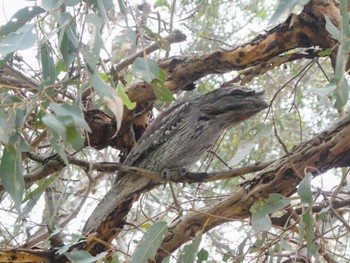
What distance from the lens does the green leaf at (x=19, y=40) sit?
1.07 m

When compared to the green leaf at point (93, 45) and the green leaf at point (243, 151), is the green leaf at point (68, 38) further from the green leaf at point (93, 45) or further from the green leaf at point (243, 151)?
the green leaf at point (243, 151)

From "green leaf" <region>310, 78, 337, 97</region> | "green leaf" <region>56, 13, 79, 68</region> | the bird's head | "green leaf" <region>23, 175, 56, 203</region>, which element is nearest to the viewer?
"green leaf" <region>310, 78, 337, 97</region>

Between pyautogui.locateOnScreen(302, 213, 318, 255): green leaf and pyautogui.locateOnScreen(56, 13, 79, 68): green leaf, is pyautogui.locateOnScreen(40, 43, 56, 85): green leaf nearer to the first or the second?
pyautogui.locateOnScreen(56, 13, 79, 68): green leaf

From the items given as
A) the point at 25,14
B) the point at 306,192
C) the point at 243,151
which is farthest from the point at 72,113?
the point at 243,151

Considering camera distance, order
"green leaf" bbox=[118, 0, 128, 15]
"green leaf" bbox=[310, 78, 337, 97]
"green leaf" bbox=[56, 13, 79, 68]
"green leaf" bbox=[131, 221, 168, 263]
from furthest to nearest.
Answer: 1. "green leaf" bbox=[131, 221, 168, 263]
2. "green leaf" bbox=[118, 0, 128, 15]
3. "green leaf" bbox=[56, 13, 79, 68]
4. "green leaf" bbox=[310, 78, 337, 97]

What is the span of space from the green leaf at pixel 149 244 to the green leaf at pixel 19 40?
60 centimetres

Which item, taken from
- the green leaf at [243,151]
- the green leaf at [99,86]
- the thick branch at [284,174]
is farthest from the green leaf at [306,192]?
the green leaf at [99,86]

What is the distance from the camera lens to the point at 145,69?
1.20 metres

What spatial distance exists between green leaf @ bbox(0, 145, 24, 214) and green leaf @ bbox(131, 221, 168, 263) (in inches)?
14.2

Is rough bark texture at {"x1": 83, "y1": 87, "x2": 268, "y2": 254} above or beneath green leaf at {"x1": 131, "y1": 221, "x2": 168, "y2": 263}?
above

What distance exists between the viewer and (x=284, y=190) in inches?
61.4

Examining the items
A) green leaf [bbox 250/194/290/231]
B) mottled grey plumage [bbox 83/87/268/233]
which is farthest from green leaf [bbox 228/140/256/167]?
green leaf [bbox 250/194/290/231]

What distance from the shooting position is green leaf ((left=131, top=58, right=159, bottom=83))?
1187 millimetres

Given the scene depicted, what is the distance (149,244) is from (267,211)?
301mm
